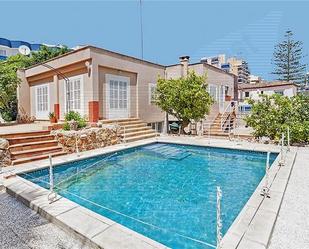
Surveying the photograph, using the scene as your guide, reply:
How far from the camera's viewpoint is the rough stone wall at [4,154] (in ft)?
25.8

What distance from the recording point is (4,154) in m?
7.95

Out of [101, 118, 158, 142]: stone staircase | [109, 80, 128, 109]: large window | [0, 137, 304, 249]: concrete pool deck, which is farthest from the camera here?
[109, 80, 128, 109]: large window

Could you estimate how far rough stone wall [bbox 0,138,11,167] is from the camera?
786 cm

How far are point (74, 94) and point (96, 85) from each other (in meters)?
2.14

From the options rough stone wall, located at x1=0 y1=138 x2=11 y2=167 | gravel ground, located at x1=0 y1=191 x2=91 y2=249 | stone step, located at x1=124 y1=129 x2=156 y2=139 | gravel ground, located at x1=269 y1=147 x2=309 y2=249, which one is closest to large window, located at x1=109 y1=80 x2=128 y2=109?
stone step, located at x1=124 y1=129 x2=156 y2=139

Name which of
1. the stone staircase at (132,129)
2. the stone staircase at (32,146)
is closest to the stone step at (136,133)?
the stone staircase at (132,129)

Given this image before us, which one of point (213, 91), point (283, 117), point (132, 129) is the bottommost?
point (132, 129)

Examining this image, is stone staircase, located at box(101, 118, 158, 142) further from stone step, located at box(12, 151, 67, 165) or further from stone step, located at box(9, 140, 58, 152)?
stone step, located at box(12, 151, 67, 165)

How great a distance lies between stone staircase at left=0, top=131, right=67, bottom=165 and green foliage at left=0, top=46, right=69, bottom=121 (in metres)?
10.0

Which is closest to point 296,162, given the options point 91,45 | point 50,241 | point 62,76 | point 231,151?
point 231,151

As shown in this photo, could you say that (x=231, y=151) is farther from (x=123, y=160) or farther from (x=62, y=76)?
(x=62, y=76)

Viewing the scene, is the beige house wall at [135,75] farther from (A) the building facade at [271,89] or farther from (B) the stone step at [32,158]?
(A) the building facade at [271,89]

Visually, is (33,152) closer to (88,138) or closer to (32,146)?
(32,146)

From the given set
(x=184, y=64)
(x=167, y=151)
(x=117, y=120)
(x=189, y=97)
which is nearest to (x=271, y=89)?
(x=184, y=64)
